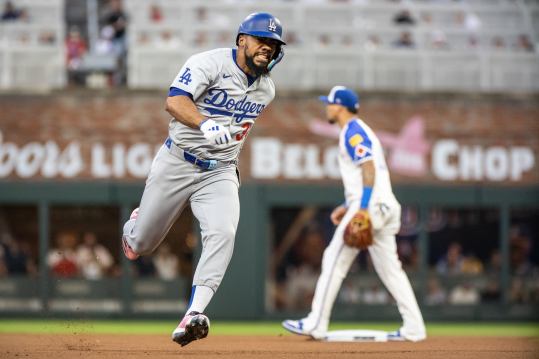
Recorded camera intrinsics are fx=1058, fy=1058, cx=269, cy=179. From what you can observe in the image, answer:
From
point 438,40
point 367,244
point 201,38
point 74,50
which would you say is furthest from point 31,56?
point 367,244

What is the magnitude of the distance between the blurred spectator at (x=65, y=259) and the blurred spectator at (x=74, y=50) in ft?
9.72

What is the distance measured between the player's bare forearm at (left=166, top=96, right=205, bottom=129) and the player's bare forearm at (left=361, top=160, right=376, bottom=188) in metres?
2.48

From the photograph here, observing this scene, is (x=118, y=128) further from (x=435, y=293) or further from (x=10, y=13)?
(x=435, y=293)

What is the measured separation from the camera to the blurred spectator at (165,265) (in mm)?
17734

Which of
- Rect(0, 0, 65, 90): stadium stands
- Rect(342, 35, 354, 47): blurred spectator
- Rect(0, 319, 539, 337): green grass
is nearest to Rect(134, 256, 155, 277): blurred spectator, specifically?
Rect(0, 319, 539, 337): green grass

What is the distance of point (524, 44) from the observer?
18.5m

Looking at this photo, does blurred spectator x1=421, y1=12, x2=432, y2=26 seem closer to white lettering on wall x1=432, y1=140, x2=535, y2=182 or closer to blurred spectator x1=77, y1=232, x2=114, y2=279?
white lettering on wall x1=432, y1=140, x2=535, y2=182

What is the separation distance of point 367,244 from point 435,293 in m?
8.92

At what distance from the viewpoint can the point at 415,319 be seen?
357 inches

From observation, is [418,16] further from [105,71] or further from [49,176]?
[49,176]

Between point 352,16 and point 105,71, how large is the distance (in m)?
4.37

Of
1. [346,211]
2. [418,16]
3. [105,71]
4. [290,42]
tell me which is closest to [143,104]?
[105,71]

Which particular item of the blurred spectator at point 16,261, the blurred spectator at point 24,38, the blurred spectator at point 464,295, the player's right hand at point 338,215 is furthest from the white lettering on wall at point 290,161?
the player's right hand at point 338,215

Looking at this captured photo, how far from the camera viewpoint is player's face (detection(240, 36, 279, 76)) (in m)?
7.08
